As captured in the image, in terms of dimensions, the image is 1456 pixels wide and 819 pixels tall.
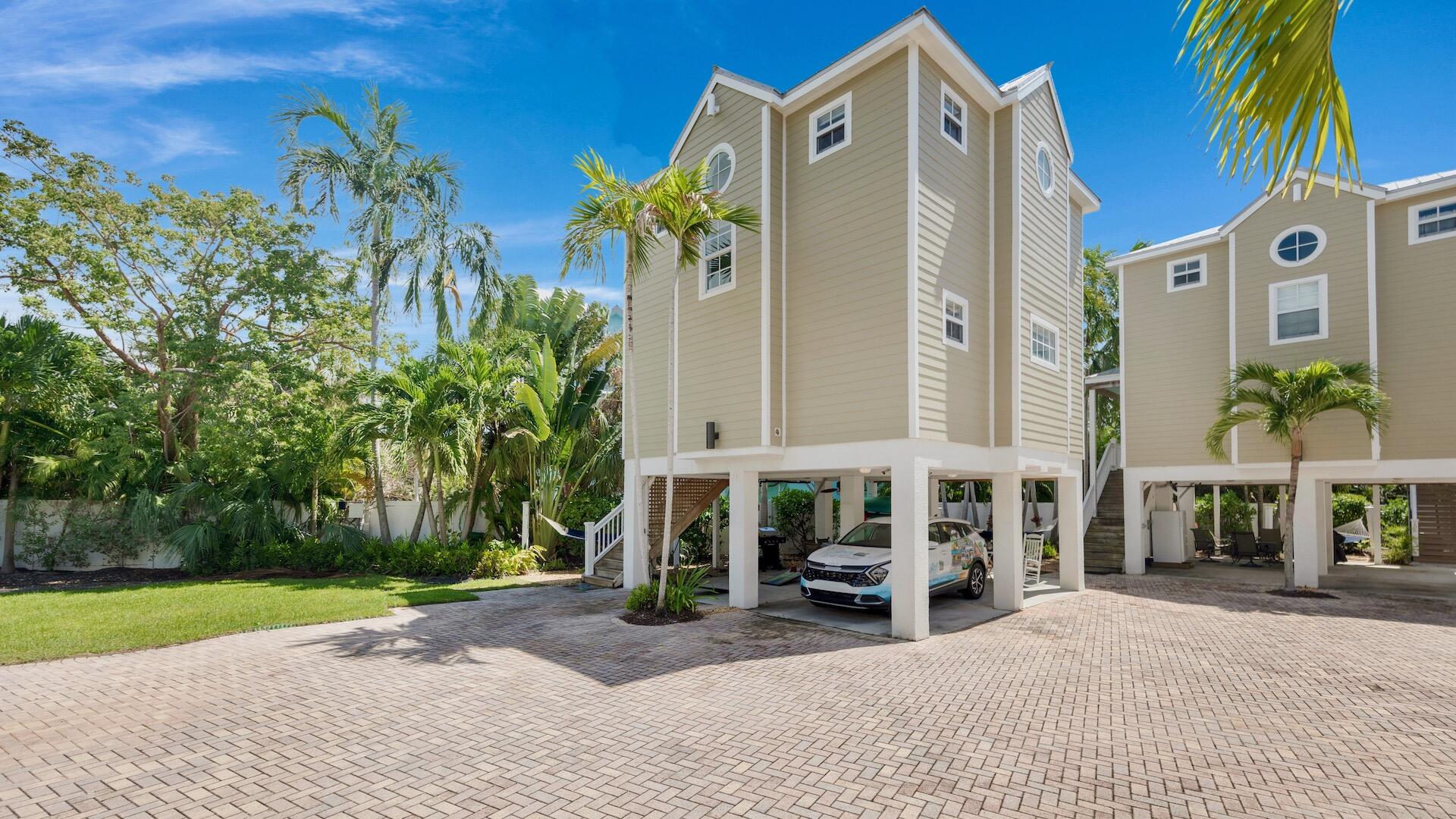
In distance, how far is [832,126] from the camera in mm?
11891

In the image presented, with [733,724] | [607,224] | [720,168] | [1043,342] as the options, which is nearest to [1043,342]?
[1043,342]

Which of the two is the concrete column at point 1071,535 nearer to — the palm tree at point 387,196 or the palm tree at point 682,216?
the palm tree at point 682,216

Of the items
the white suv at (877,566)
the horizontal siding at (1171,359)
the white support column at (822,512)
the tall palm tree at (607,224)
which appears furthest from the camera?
the white support column at (822,512)

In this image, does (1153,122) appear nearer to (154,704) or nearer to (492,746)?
(492,746)

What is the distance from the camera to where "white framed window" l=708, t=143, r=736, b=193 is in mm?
12938

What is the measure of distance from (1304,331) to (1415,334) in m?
1.85

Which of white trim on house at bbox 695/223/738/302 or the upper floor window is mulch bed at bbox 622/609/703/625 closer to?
white trim on house at bbox 695/223/738/302

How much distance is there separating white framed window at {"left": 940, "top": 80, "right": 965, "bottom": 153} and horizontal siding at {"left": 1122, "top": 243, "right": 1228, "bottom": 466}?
33.2 ft

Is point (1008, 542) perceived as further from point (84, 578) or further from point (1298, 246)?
point (84, 578)

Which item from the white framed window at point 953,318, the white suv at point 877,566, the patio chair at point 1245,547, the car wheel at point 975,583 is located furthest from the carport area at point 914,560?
the patio chair at point 1245,547

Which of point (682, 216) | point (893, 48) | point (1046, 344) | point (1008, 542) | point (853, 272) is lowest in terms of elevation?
point (1008, 542)

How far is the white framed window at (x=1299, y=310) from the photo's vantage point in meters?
16.0

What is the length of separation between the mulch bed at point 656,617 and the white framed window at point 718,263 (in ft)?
18.4

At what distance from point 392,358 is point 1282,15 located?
20.3m
